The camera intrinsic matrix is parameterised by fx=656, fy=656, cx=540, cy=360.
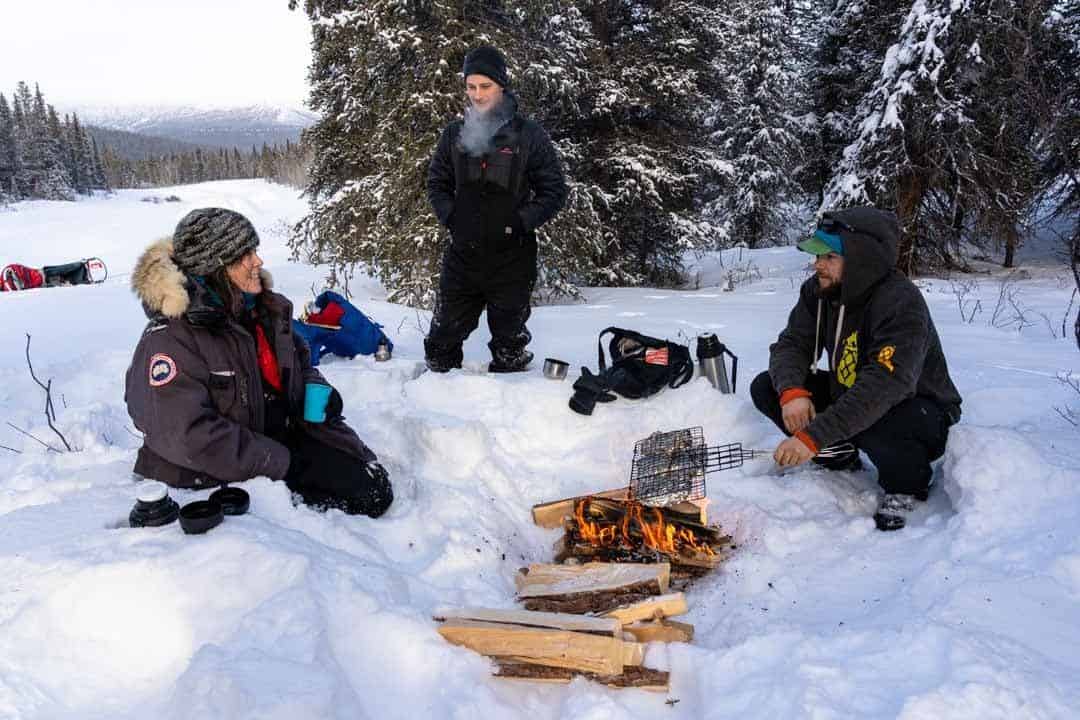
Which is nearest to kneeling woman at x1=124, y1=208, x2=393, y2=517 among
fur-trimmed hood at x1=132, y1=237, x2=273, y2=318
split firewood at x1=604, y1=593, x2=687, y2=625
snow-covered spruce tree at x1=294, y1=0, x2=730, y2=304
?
fur-trimmed hood at x1=132, y1=237, x2=273, y2=318

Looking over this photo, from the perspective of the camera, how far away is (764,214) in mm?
21969

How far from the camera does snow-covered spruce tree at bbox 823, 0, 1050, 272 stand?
9523mm

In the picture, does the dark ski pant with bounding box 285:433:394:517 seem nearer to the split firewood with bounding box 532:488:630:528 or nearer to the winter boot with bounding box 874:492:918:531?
the split firewood with bounding box 532:488:630:528

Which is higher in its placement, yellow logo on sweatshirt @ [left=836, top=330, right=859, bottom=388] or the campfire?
yellow logo on sweatshirt @ [left=836, top=330, right=859, bottom=388]

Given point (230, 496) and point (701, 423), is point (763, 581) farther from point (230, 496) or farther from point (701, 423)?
point (230, 496)

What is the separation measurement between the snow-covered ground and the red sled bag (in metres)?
12.5

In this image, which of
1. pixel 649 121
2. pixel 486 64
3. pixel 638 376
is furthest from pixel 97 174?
pixel 638 376

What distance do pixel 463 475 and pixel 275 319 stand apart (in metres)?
1.34

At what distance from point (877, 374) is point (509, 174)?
9.35 ft

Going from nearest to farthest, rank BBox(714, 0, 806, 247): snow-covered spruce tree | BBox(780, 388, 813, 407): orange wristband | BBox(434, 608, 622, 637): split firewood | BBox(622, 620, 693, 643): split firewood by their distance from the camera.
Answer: BBox(434, 608, 622, 637): split firewood < BBox(622, 620, 693, 643): split firewood < BBox(780, 388, 813, 407): orange wristband < BBox(714, 0, 806, 247): snow-covered spruce tree

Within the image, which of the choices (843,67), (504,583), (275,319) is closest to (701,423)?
(504,583)

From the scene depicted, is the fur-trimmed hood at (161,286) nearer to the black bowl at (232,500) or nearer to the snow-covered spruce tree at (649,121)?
the black bowl at (232,500)

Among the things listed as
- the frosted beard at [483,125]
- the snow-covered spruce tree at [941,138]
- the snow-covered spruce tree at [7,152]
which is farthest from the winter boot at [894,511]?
the snow-covered spruce tree at [7,152]

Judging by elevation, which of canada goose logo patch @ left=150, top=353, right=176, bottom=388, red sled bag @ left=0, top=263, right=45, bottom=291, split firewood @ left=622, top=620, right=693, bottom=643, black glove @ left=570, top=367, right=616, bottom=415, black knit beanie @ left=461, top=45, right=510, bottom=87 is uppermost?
black knit beanie @ left=461, top=45, right=510, bottom=87
